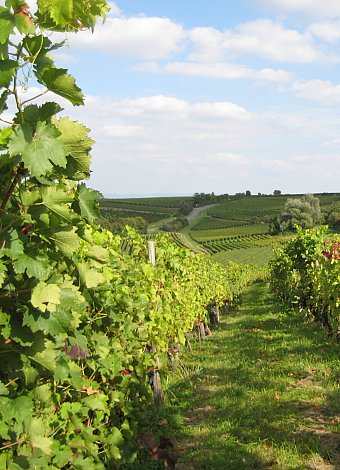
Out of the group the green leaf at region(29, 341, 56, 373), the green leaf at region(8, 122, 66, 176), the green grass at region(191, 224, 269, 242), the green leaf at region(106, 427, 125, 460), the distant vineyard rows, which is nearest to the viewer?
the green leaf at region(8, 122, 66, 176)

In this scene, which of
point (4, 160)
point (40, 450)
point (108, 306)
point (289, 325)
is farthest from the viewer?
point (289, 325)

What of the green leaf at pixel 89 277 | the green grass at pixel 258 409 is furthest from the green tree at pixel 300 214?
the green leaf at pixel 89 277


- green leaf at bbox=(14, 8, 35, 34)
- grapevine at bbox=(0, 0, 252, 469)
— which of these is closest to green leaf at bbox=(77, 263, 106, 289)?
grapevine at bbox=(0, 0, 252, 469)

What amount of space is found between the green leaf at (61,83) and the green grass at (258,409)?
13.2 feet

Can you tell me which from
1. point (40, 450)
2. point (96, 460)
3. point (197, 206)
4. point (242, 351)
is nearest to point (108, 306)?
point (96, 460)

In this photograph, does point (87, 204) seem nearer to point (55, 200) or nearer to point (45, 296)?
point (55, 200)

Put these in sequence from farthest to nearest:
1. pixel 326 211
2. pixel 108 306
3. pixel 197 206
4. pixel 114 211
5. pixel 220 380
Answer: pixel 197 206 < pixel 114 211 < pixel 326 211 < pixel 220 380 < pixel 108 306

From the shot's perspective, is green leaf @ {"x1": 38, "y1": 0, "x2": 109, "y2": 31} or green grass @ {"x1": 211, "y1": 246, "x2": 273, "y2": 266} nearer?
green leaf @ {"x1": 38, "y1": 0, "x2": 109, "y2": 31}

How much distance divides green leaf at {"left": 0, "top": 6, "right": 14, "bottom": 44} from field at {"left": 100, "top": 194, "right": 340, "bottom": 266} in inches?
2276

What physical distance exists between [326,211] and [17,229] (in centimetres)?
11444

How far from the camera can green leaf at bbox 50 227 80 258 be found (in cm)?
199

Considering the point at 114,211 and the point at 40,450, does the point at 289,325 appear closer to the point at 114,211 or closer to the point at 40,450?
the point at 40,450

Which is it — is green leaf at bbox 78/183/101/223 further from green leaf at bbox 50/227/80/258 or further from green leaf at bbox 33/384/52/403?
green leaf at bbox 33/384/52/403

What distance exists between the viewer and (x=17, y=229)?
196 centimetres
